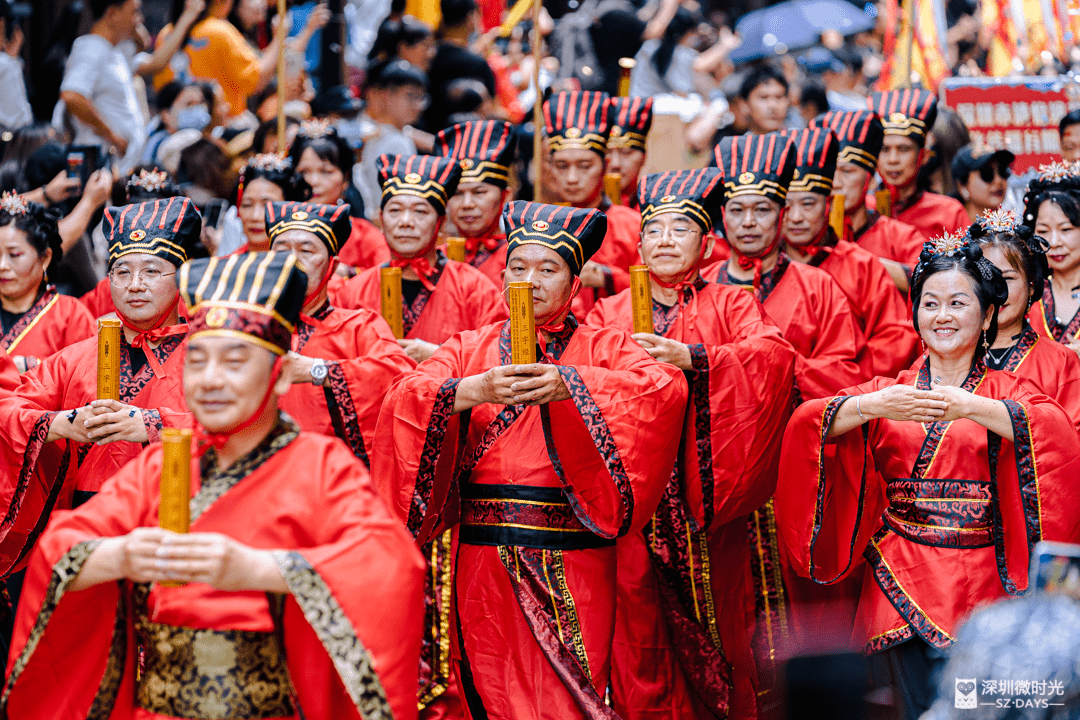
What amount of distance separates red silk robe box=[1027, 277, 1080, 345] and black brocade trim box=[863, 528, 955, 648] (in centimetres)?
139

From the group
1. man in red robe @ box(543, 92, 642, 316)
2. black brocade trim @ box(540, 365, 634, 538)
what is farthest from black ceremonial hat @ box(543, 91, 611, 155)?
black brocade trim @ box(540, 365, 634, 538)

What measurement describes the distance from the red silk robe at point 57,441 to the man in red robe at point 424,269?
4.24 ft

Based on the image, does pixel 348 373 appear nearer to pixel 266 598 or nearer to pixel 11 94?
pixel 266 598

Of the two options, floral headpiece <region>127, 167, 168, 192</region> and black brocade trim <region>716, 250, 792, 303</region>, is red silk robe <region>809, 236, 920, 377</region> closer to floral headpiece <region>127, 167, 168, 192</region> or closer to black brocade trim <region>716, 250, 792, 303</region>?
black brocade trim <region>716, 250, 792, 303</region>

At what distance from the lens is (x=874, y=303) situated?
5.83 meters

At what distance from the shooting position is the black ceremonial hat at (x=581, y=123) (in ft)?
21.6

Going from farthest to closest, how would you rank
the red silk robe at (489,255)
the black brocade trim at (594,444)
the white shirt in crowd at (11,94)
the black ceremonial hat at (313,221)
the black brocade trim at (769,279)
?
the white shirt in crowd at (11,94) → the red silk robe at (489,255) → the black brocade trim at (769,279) → the black ceremonial hat at (313,221) → the black brocade trim at (594,444)

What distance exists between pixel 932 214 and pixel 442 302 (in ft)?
9.55

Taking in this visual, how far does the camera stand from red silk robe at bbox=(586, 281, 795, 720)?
4766mm

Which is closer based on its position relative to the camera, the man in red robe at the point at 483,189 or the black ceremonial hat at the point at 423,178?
the black ceremonial hat at the point at 423,178

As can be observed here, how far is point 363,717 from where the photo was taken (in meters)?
2.86

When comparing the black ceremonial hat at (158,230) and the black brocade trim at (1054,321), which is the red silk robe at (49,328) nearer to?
the black ceremonial hat at (158,230)

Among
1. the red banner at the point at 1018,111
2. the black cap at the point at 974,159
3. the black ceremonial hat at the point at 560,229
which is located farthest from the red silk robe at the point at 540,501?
the red banner at the point at 1018,111

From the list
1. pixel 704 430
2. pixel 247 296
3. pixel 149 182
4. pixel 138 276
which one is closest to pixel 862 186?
pixel 704 430
